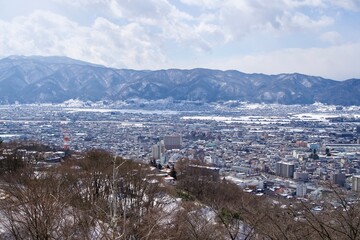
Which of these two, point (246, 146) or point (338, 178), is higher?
point (338, 178)

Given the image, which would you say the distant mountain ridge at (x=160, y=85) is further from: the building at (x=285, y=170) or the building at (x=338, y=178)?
the building at (x=338, y=178)

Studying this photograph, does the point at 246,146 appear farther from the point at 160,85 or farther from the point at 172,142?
the point at 160,85

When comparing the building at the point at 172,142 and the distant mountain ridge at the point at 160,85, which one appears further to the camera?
the distant mountain ridge at the point at 160,85

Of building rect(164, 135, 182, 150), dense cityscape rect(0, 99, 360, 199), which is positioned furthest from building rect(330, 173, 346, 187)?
building rect(164, 135, 182, 150)

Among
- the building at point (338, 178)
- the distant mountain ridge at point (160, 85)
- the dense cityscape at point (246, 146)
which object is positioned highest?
the distant mountain ridge at point (160, 85)

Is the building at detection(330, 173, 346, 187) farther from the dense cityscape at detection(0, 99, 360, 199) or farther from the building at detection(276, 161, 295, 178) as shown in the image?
the building at detection(276, 161, 295, 178)

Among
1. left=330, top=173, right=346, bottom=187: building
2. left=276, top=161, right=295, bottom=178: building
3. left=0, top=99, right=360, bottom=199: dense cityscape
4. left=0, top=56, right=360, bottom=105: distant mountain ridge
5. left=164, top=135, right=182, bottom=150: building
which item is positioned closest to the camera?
left=330, top=173, right=346, bottom=187: building

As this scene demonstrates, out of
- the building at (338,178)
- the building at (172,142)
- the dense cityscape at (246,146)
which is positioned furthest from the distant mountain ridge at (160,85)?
the building at (338,178)

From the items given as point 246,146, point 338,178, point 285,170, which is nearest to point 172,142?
point 246,146
